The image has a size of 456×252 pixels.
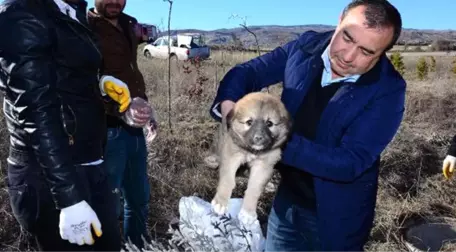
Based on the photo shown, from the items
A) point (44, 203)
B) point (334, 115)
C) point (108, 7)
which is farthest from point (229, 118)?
point (108, 7)

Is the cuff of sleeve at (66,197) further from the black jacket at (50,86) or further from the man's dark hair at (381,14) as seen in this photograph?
the man's dark hair at (381,14)

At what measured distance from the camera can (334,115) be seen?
7.52 ft

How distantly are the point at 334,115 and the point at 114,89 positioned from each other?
1.30 meters

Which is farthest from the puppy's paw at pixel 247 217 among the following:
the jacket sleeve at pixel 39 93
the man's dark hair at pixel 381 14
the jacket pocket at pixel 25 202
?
the man's dark hair at pixel 381 14

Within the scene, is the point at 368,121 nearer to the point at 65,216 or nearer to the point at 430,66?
the point at 65,216

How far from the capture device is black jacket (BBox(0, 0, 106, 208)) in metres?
1.95

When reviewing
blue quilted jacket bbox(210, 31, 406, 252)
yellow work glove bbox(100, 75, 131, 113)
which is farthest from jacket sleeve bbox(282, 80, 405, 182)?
yellow work glove bbox(100, 75, 131, 113)

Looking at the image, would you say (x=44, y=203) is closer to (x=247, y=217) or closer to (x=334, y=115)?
(x=247, y=217)

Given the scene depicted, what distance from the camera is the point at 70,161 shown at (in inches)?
83.4

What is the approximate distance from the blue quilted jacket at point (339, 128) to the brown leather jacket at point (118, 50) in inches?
46.1

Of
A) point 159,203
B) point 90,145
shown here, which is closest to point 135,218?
point 159,203

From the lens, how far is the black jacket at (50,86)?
6.40 feet

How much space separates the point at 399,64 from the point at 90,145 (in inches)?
541

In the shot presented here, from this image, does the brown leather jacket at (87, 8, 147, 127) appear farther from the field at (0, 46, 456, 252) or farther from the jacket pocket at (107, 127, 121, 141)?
the field at (0, 46, 456, 252)
